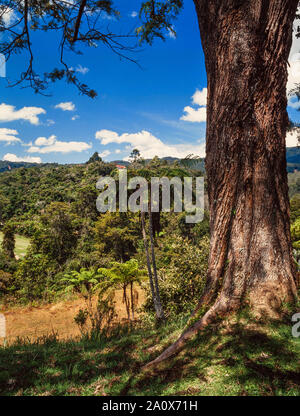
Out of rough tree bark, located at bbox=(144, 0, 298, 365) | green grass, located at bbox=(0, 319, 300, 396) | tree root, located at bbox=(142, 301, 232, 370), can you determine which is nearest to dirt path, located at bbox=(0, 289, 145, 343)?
green grass, located at bbox=(0, 319, 300, 396)

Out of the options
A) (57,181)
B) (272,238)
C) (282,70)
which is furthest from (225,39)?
(57,181)

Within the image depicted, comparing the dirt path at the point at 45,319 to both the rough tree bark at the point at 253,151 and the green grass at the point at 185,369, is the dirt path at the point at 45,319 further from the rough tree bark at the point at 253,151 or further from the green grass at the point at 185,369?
the rough tree bark at the point at 253,151

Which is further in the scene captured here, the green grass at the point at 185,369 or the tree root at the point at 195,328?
the tree root at the point at 195,328

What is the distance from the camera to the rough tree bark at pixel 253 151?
7.82 feet

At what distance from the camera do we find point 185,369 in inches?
79.3

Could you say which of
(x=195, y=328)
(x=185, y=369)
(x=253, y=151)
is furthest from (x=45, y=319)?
(x=253, y=151)

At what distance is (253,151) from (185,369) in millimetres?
2227

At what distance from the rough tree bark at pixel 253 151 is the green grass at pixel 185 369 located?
26 cm

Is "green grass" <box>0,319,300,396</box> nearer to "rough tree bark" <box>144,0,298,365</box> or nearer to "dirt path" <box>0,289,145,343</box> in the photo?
"rough tree bark" <box>144,0,298,365</box>

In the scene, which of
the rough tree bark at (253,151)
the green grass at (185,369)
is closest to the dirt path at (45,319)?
the green grass at (185,369)

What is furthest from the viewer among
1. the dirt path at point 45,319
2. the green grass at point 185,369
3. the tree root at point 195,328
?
the dirt path at point 45,319

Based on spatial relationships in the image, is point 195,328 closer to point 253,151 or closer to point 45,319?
point 253,151

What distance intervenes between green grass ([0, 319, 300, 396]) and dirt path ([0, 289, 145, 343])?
5576 millimetres

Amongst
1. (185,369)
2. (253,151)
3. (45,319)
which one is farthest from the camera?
(45,319)
